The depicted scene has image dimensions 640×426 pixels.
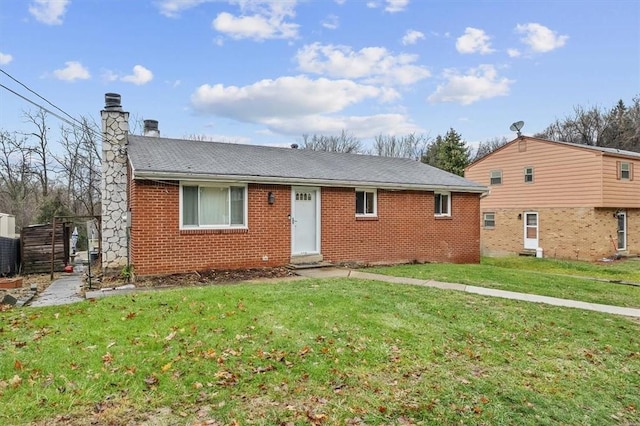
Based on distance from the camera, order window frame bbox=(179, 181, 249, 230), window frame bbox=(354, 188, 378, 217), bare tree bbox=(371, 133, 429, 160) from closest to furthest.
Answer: window frame bbox=(179, 181, 249, 230), window frame bbox=(354, 188, 378, 217), bare tree bbox=(371, 133, 429, 160)

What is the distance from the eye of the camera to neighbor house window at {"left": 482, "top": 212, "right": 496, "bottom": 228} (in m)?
23.1

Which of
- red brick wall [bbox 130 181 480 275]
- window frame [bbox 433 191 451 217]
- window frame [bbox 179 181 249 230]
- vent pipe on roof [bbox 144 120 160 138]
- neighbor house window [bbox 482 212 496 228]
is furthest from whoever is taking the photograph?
neighbor house window [bbox 482 212 496 228]

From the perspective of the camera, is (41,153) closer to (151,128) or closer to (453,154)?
(151,128)

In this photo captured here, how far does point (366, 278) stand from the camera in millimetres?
9711

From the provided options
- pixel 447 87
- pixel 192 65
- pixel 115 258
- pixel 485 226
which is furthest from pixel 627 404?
pixel 447 87

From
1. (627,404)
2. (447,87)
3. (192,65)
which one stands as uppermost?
(447,87)

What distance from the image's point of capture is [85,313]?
5887 millimetres

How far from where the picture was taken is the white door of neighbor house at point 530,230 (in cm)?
2108

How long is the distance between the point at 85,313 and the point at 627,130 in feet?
144

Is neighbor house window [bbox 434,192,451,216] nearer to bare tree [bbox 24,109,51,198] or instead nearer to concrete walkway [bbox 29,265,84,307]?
concrete walkway [bbox 29,265,84,307]

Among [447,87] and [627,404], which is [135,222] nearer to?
[627,404]

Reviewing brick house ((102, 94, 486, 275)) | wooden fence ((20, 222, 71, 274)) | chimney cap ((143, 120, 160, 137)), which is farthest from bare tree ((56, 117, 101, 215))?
brick house ((102, 94, 486, 275))

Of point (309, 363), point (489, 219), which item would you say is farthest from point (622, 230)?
point (309, 363)

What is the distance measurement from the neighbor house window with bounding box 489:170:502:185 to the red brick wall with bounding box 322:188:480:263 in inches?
357
